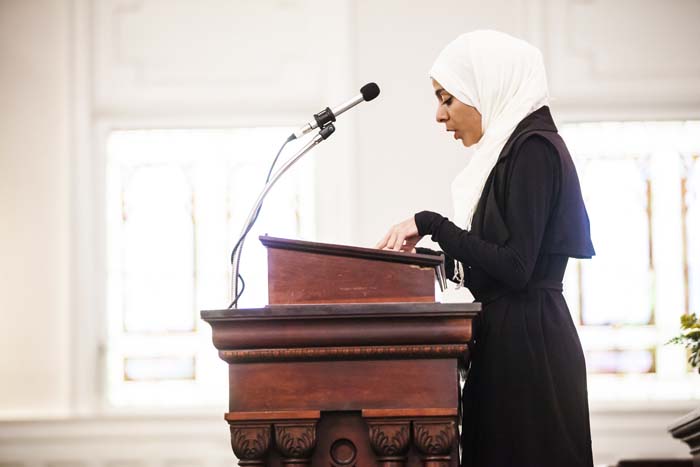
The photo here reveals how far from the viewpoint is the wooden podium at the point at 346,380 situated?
227 cm

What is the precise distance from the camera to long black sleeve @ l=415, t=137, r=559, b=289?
2523 mm

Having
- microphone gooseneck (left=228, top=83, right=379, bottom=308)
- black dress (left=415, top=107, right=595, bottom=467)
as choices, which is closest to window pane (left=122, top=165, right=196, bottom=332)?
microphone gooseneck (left=228, top=83, right=379, bottom=308)

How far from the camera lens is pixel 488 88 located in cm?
282

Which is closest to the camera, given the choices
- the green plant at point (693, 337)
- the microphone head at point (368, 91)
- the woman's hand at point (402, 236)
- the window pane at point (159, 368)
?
the woman's hand at point (402, 236)

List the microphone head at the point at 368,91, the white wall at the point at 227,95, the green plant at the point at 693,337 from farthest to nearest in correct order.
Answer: the white wall at the point at 227,95 → the green plant at the point at 693,337 → the microphone head at the point at 368,91

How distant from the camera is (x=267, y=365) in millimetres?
2318

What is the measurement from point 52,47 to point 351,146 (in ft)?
5.42

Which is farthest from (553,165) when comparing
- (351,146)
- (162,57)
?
(162,57)

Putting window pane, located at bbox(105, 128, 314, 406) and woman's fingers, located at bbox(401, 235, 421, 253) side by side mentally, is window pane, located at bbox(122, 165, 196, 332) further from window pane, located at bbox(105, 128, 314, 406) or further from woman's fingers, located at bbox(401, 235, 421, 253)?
woman's fingers, located at bbox(401, 235, 421, 253)

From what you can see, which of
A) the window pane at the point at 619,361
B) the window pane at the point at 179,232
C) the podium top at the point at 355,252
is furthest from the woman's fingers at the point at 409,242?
the window pane at the point at 619,361

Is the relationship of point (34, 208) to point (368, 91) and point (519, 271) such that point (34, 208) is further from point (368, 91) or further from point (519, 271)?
point (519, 271)

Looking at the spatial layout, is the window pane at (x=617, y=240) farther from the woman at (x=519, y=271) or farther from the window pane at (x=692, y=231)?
the woman at (x=519, y=271)

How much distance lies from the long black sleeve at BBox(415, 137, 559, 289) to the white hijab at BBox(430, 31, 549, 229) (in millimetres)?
131

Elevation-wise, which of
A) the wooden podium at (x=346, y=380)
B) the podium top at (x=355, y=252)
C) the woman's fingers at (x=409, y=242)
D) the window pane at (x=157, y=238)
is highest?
the window pane at (x=157, y=238)
